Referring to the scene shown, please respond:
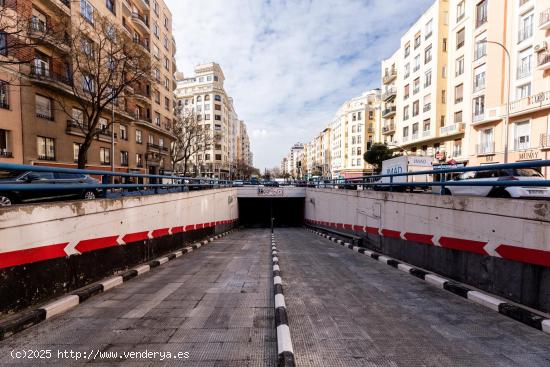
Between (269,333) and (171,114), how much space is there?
145 feet

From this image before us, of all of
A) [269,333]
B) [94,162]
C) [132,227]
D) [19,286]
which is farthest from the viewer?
[94,162]

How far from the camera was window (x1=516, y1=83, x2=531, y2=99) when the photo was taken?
24.3 m

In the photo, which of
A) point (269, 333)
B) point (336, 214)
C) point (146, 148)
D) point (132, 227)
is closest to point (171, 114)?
point (146, 148)

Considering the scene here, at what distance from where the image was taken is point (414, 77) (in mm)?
39281

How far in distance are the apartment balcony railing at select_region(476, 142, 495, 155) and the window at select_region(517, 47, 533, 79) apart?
6.66m

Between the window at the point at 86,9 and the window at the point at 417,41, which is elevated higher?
the window at the point at 417,41

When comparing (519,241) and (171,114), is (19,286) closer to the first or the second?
(519,241)

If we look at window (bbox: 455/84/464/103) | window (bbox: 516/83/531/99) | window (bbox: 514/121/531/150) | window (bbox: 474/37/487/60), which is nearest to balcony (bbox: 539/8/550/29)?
window (bbox: 474/37/487/60)

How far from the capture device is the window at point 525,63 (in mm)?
23966

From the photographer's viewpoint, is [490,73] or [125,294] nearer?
[125,294]

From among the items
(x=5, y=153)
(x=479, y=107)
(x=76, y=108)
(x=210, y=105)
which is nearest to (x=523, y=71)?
(x=479, y=107)

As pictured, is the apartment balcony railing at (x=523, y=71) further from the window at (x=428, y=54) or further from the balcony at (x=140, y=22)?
the balcony at (x=140, y=22)

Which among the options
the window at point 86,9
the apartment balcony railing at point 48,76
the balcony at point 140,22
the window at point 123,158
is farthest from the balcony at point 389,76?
the apartment balcony railing at point 48,76

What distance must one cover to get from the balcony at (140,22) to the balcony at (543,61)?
41.9m
